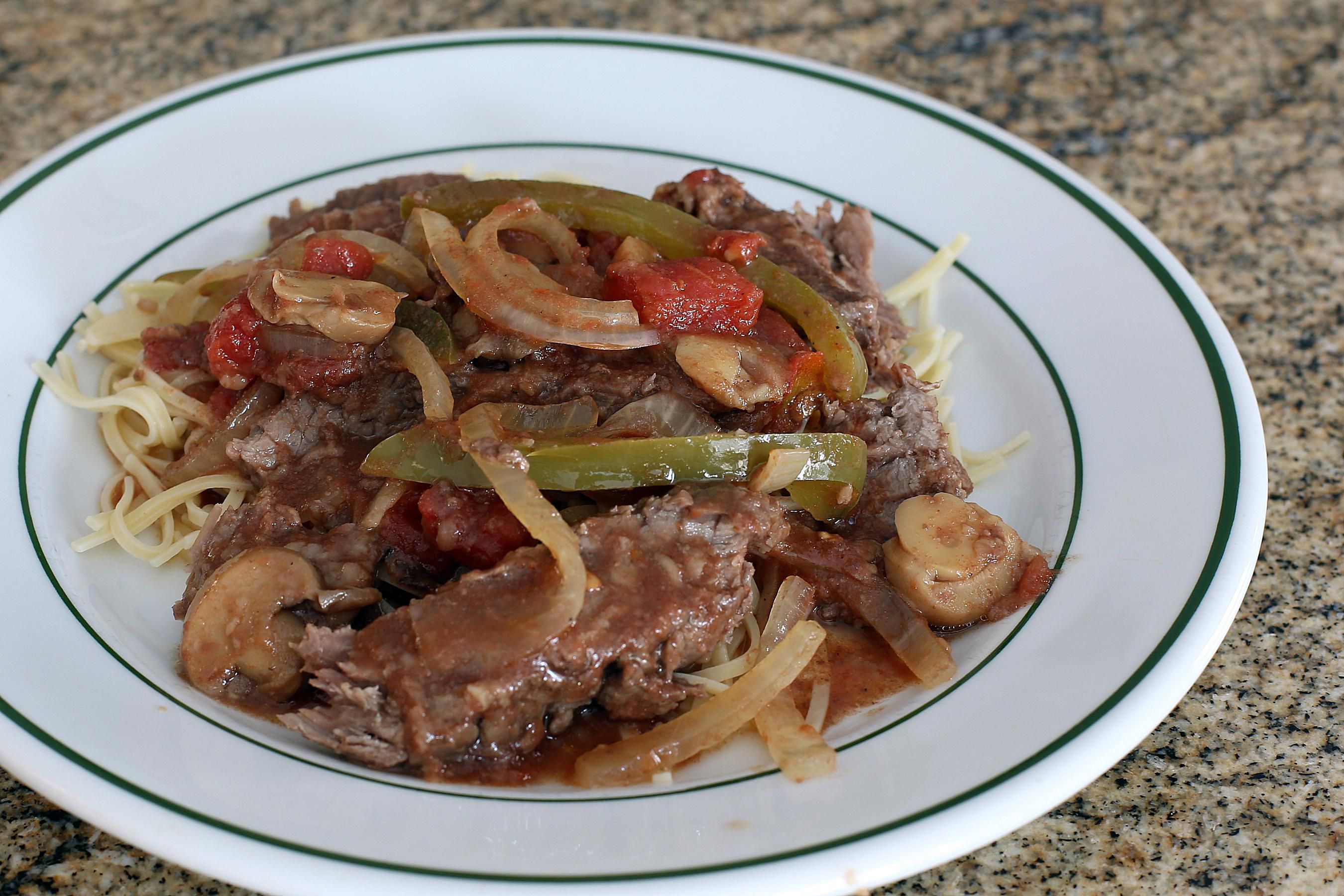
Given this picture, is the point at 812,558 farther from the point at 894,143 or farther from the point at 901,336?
the point at 894,143

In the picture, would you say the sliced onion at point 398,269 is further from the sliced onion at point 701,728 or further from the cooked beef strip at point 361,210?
the sliced onion at point 701,728

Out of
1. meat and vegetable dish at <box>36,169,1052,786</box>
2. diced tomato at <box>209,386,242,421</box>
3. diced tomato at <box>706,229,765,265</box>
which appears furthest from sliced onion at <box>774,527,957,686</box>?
diced tomato at <box>209,386,242,421</box>

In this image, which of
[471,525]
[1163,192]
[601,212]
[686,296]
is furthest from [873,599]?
[1163,192]

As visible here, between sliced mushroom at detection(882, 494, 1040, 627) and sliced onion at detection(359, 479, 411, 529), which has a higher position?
sliced onion at detection(359, 479, 411, 529)

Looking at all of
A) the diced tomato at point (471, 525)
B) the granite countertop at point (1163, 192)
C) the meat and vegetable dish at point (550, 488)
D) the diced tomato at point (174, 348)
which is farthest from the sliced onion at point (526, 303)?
the granite countertop at point (1163, 192)

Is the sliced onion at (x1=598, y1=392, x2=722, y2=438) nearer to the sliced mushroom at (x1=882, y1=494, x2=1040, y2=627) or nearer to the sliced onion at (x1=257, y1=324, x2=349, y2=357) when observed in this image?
the sliced mushroom at (x1=882, y1=494, x2=1040, y2=627)

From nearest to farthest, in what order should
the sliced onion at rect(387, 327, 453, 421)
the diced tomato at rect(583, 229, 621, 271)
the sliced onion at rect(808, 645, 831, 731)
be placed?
the sliced onion at rect(808, 645, 831, 731)
the sliced onion at rect(387, 327, 453, 421)
the diced tomato at rect(583, 229, 621, 271)

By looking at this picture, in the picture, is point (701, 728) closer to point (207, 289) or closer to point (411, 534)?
point (411, 534)

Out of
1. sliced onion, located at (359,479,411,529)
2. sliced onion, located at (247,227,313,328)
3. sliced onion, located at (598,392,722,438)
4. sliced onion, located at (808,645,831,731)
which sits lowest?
sliced onion, located at (808,645,831,731)

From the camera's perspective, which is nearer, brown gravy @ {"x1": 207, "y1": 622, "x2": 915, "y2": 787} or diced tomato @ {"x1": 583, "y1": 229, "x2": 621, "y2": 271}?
brown gravy @ {"x1": 207, "y1": 622, "x2": 915, "y2": 787}
